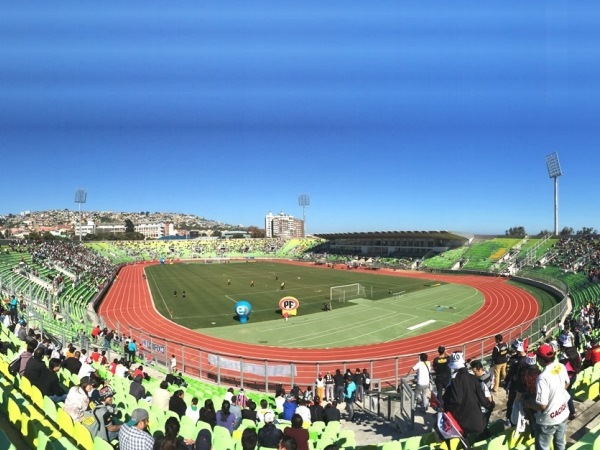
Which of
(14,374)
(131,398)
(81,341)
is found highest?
(14,374)

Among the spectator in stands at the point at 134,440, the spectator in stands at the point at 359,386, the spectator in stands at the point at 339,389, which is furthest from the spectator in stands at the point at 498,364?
the spectator in stands at the point at 134,440

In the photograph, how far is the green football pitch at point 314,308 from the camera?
27.2 m

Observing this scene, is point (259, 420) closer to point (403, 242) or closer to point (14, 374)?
point (14, 374)

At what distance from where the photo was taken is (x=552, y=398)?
4719 millimetres

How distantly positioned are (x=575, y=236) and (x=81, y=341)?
60254 millimetres

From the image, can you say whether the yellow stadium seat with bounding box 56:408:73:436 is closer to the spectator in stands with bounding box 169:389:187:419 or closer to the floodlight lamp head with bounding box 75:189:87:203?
the spectator in stands with bounding box 169:389:187:419

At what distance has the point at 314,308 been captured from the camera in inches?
1414

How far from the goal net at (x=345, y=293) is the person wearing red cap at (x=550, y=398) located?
1362 inches

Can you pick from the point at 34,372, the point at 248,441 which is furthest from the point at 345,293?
the point at 248,441

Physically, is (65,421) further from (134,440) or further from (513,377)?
(513,377)

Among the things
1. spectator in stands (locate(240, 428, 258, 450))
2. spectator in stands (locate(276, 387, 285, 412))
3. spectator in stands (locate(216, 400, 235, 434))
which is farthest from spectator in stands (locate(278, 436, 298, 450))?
spectator in stands (locate(276, 387, 285, 412))

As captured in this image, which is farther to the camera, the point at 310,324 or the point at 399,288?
the point at 399,288

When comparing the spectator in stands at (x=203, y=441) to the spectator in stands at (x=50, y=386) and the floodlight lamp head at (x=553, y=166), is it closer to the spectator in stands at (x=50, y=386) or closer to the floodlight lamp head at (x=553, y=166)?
the spectator in stands at (x=50, y=386)

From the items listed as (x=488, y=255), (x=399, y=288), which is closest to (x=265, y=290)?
(x=399, y=288)
